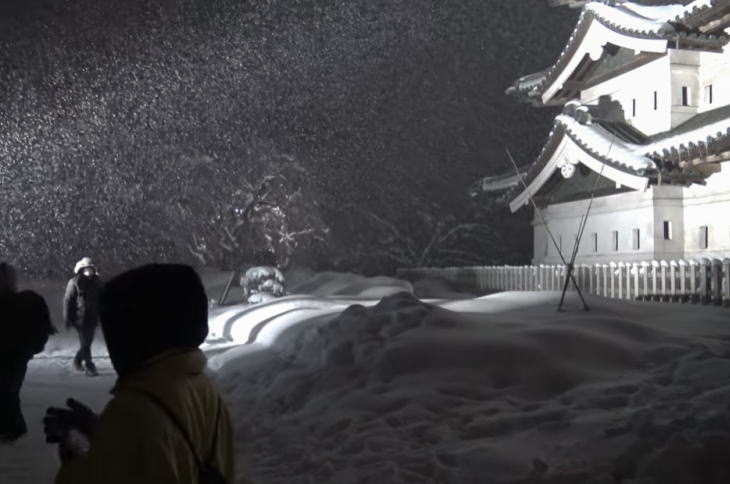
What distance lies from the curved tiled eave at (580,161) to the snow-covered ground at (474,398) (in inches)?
215

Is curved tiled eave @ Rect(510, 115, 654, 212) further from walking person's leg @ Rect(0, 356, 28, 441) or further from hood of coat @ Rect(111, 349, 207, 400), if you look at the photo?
hood of coat @ Rect(111, 349, 207, 400)

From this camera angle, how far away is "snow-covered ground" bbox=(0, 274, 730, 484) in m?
4.36

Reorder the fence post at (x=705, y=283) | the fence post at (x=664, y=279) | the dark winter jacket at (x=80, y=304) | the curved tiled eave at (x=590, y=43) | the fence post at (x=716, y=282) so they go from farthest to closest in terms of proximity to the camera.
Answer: the curved tiled eave at (x=590, y=43) → the fence post at (x=664, y=279) → the fence post at (x=705, y=283) → the fence post at (x=716, y=282) → the dark winter jacket at (x=80, y=304)

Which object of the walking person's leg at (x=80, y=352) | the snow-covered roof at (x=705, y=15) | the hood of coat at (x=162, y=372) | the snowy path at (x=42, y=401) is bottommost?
the snowy path at (x=42, y=401)

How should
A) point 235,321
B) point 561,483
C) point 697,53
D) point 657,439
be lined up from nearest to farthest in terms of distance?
point 561,483 → point 657,439 → point 235,321 → point 697,53

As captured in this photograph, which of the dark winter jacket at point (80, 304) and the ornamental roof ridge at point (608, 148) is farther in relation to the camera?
the ornamental roof ridge at point (608, 148)

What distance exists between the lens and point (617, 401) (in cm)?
541

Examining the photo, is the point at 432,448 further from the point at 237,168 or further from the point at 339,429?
the point at 237,168

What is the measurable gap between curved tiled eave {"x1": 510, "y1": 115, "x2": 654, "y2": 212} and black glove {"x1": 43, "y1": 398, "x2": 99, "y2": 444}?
37.8 ft

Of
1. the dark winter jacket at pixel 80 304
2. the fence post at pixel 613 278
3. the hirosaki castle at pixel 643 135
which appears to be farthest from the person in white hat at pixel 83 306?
the fence post at pixel 613 278

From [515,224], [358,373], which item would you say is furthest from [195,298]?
[515,224]

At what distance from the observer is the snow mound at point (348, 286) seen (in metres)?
20.8

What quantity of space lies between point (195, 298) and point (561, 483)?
3.13 metres

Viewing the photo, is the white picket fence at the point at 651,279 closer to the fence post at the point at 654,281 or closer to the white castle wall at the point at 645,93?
the fence post at the point at 654,281
